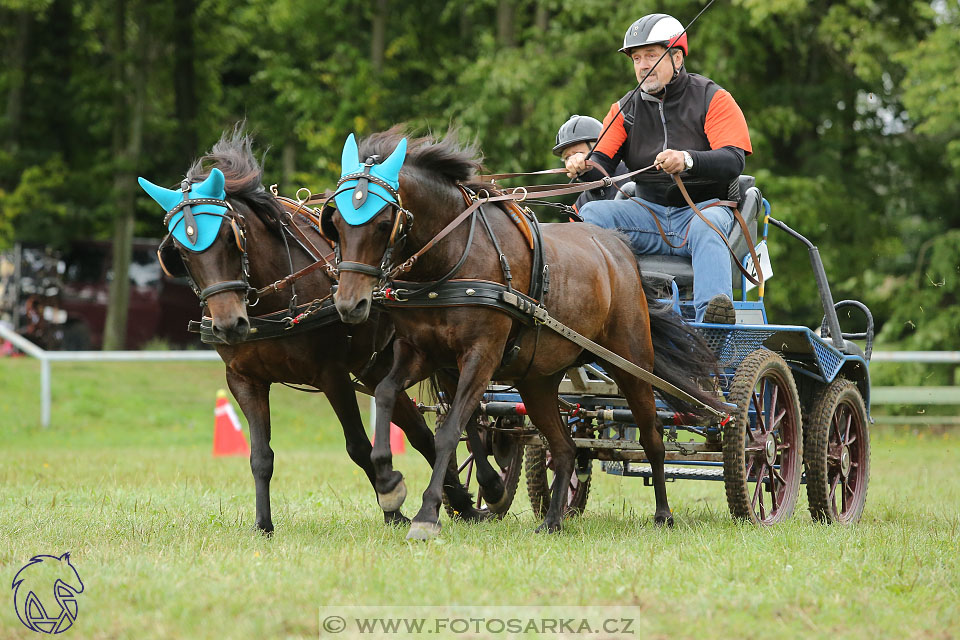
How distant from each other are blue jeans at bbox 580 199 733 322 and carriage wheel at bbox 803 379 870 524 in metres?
1.16

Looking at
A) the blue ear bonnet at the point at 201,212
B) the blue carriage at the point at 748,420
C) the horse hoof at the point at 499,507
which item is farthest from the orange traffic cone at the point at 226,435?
the blue ear bonnet at the point at 201,212

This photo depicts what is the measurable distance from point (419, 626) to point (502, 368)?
2380 mm

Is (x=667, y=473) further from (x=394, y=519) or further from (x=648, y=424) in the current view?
(x=394, y=519)

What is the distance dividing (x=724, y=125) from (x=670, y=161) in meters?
0.59

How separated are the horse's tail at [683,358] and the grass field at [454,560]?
0.74m

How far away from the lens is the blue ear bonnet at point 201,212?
5.80 metres

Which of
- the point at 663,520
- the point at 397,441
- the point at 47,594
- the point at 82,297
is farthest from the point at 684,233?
the point at 82,297

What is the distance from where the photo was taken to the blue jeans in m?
6.98

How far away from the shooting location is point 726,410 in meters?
6.77

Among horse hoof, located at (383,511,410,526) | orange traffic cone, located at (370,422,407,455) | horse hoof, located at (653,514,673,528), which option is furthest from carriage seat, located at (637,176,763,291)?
orange traffic cone, located at (370,422,407,455)

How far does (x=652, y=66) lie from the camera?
7.22m

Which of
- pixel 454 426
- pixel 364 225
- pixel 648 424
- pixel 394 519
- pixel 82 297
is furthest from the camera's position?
pixel 82 297

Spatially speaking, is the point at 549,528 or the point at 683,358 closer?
the point at 549,528

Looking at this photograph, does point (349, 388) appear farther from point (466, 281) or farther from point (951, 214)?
point (951, 214)
